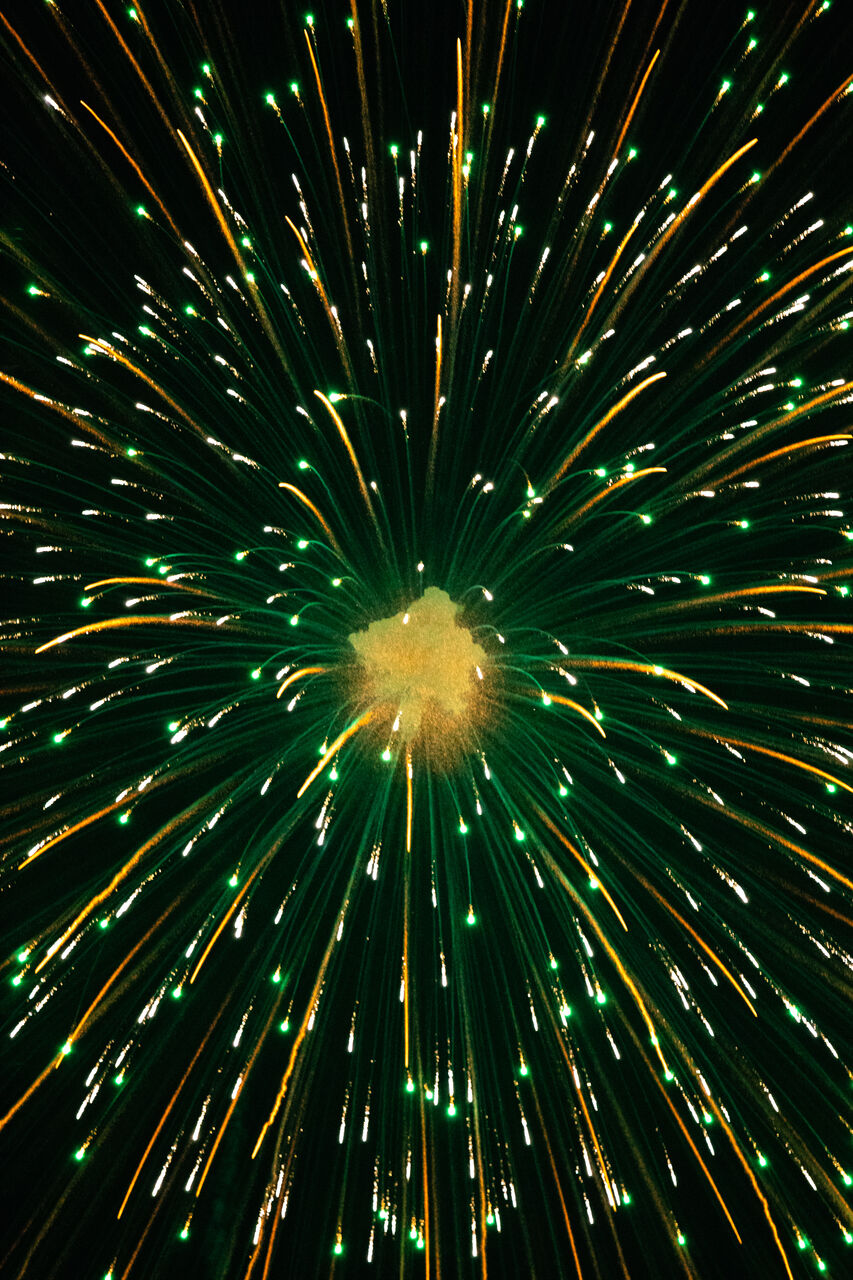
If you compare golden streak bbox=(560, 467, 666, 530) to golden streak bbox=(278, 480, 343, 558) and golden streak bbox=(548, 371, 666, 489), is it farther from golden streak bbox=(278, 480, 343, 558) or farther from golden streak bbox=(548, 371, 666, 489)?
golden streak bbox=(278, 480, 343, 558)

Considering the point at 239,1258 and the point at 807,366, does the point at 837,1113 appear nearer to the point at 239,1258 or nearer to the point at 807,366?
the point at 239,1258

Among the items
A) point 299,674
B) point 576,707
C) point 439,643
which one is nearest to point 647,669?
point 576,707

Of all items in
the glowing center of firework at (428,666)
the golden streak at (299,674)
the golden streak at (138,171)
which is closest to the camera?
the golden streak at (138,171)

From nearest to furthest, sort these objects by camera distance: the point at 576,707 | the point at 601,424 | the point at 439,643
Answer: the point at 601,424
the point at 576,707
the point at 439,643

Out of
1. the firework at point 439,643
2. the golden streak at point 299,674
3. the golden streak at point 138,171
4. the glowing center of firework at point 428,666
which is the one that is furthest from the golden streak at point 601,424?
the golden streak at point 138,171

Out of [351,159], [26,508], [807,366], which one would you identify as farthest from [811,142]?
[26,508]

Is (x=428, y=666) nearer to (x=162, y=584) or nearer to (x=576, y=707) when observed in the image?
(x=576, y=707)

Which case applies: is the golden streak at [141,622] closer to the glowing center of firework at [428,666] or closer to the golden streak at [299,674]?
the golden streak at [299,674]
